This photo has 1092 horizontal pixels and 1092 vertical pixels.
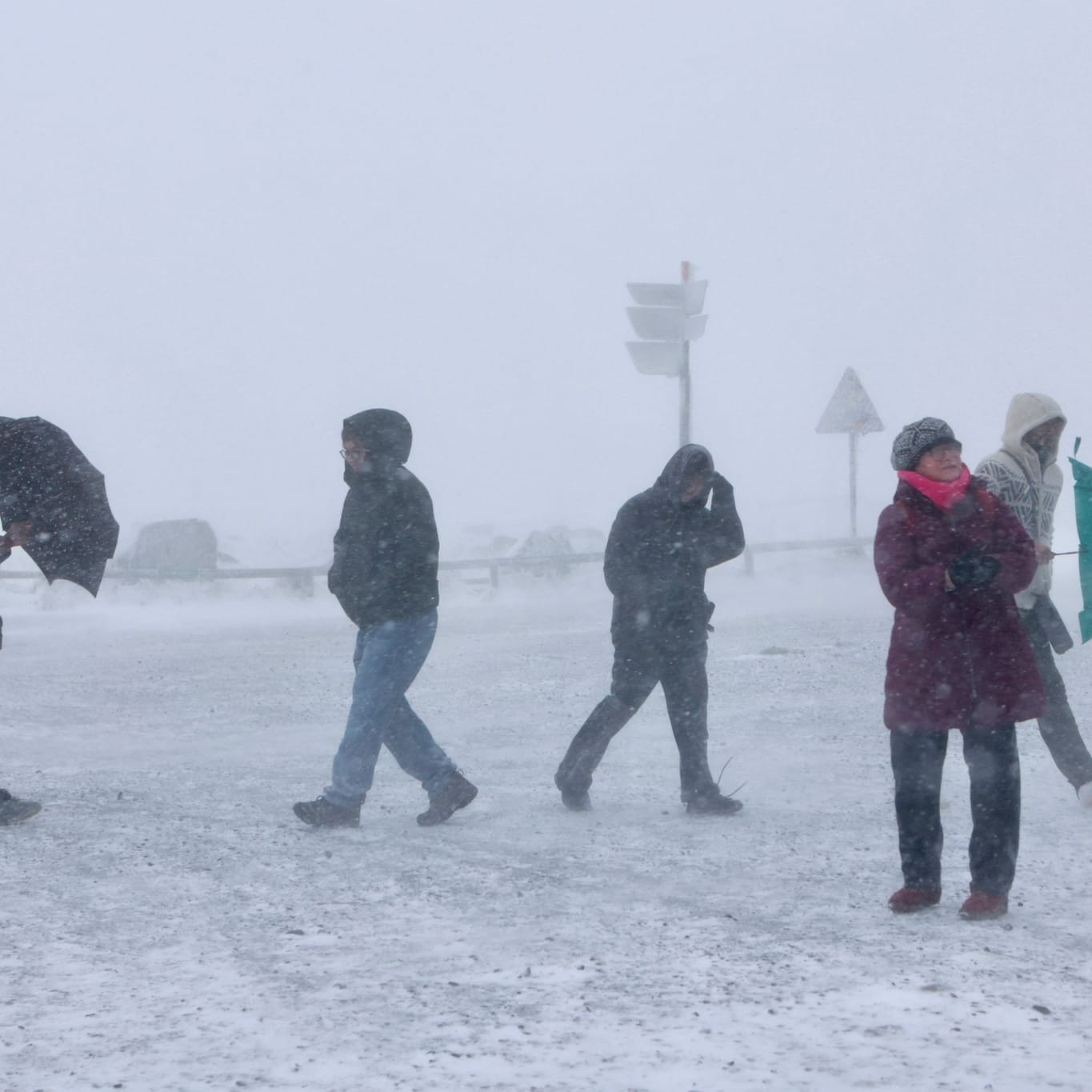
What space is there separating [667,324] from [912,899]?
9.73 metres

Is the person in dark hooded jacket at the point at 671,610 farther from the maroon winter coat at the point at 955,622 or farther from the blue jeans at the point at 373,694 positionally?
the maroon winter coat at the point at 955,622

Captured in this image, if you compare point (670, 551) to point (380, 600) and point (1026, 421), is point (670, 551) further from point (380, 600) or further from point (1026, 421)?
point (1026, 421)

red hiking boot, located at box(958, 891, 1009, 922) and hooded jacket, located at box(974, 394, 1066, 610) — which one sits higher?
hooded jacket, located at box(974, 394, 1066, 610)

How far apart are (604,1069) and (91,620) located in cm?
1417

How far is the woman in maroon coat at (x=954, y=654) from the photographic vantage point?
14.2 ft

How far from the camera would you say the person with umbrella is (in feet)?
19.0

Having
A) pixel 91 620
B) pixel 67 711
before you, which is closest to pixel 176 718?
pixel 67 711

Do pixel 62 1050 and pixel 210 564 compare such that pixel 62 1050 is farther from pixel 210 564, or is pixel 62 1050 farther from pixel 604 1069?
pixel 210 564

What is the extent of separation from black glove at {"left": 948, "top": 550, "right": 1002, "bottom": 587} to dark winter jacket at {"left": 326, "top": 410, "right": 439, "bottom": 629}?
7.80 ft

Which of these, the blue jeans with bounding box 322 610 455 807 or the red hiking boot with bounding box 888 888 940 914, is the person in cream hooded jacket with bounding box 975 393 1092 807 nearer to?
the red hiking boot with bounding box 888 888 940 914

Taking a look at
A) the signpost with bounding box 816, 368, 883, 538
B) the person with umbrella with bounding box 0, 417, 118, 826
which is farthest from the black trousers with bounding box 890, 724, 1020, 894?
the signpost with bounding box 816, 368, 883, 538

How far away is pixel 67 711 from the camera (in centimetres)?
941

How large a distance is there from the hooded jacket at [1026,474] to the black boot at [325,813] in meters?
2.96

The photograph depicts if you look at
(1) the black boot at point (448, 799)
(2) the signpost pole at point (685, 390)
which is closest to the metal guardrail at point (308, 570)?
(2) the signpost pole at point (685, 390)
